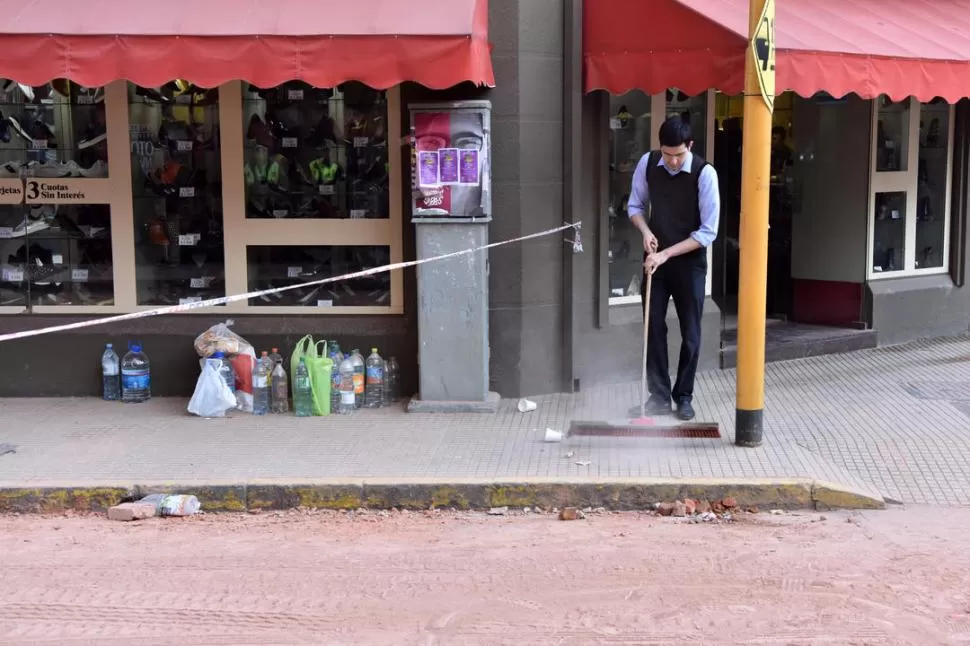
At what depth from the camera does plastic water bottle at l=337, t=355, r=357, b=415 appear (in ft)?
27.8

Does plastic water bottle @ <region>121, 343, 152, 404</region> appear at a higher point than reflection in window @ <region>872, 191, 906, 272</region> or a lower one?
lower

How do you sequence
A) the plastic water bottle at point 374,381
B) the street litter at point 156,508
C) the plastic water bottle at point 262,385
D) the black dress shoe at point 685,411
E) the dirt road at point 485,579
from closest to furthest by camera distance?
the dirt road at point 485,579
the street litter at point 156,508
the black dress shoe at point 685,411
the plastic water bottle at point 262,385
the plastic water bottle at point 374,381

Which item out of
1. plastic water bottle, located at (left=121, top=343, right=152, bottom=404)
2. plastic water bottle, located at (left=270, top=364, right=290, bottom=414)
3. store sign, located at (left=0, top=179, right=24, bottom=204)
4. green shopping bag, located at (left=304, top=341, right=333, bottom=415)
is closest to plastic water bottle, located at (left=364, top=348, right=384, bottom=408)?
green shopping bag, located at (left=304, top=341, right=333, bottom=415)

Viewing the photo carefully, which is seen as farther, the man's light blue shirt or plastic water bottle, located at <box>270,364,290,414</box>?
plastic water bottle, located at <box>270,364,290,414</box>

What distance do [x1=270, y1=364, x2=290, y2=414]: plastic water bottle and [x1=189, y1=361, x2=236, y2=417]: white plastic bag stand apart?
0.32 metres

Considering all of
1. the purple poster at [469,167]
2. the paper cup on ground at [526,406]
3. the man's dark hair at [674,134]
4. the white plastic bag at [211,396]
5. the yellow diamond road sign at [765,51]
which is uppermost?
the yellow diamond road sign at [765,51]

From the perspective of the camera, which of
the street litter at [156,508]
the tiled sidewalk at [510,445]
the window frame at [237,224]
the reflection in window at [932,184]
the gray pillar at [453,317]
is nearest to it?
the street litter at [156,508]

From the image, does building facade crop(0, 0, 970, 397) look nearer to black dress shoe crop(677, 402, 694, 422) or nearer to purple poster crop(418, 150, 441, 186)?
purple poster crop(418, 150, 441, 186)

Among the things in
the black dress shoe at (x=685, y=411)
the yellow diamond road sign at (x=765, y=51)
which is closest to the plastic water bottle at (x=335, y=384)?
the black dress shoe at (x=685, y=411)

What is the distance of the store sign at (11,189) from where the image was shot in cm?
904

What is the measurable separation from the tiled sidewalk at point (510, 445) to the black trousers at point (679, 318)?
392 mm

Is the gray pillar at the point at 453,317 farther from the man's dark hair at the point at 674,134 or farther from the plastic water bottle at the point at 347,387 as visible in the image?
the man's dark hair at the point at 674,134

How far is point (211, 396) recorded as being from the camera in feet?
27.7

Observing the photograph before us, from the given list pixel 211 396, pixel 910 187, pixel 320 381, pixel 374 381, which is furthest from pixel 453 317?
pixel 910 187
